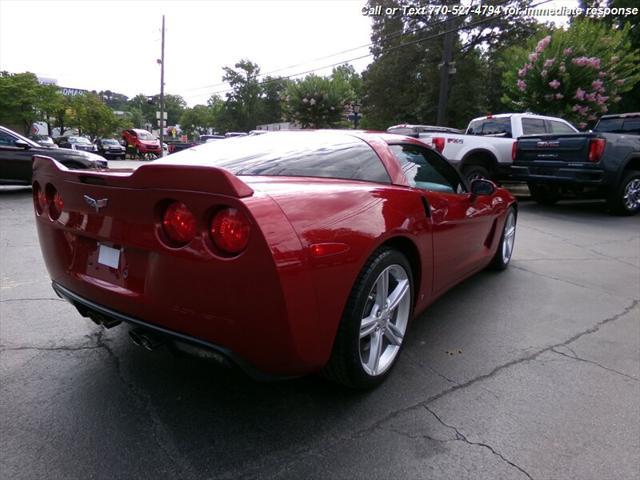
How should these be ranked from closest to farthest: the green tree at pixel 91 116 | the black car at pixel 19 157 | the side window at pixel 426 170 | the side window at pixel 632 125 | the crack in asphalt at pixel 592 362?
the crack in asphalt at pixel 592 362, the side window at pixel 426 170, the black car at pixel 19 157, the side window at pixel 632 125, the green tree at pixel 91 116

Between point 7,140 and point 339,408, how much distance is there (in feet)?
34.1

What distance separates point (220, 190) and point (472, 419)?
166 cm

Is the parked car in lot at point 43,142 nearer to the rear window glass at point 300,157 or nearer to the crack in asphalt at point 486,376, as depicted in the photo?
the rear window glass at point 300,157

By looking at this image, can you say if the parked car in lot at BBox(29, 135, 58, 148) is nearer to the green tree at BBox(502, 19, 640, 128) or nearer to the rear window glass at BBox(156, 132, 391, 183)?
the rear window glass at BBox(156, 132, 391, 183)

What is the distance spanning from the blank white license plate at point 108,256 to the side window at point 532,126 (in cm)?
1021

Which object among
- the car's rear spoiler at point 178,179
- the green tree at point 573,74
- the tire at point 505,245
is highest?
the green tree at point 573,74

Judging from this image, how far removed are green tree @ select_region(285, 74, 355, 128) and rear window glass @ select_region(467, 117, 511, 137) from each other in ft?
67.8

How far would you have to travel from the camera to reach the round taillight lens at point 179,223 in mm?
1824

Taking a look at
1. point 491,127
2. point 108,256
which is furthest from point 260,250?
point 491,127

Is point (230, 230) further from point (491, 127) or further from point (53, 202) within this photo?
point (491, 127)

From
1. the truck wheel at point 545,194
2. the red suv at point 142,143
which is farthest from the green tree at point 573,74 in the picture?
the red suv at point 142,143

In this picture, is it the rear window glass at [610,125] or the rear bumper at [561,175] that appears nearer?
the rear bumper at [561,175]

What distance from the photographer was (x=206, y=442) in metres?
1.97

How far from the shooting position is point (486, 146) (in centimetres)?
1009
